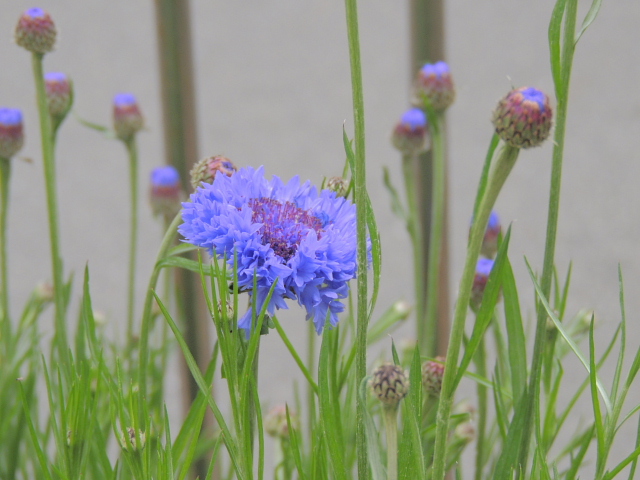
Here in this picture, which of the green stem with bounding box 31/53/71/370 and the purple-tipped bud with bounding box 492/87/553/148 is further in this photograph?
the green stem with bounding box 31/53/71/370

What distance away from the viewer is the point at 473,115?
2.33 feet

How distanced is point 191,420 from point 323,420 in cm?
8

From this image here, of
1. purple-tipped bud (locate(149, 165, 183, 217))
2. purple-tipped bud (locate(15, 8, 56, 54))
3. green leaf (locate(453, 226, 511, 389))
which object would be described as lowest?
green leaf (locate(453, 226, 511, 389))

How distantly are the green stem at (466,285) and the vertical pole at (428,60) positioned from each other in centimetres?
22

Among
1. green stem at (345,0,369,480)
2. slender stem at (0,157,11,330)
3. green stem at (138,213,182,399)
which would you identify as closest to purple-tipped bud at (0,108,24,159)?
slender stem at (0,157,11,330)

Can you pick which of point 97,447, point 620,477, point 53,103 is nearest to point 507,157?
point 97,447

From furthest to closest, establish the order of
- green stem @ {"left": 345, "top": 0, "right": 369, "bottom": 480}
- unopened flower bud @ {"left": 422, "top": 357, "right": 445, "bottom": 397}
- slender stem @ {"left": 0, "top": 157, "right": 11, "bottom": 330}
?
1. slender stem @ {"left": 0, "top": 157, "right": 11, "bottom": 330}
2. unopened flower bud @ {"left": 422, "top": 357, "right": 445, "bottom": 397}
3. green stem @ {"left": 345, "top": 0, "right": 369, "bottom": 480}

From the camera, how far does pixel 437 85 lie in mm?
481

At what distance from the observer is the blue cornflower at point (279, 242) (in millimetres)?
249

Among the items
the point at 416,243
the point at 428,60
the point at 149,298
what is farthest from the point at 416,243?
the point at 149,298

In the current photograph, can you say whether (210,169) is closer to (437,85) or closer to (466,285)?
(466,285)

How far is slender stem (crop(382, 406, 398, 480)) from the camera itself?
0.72 ft

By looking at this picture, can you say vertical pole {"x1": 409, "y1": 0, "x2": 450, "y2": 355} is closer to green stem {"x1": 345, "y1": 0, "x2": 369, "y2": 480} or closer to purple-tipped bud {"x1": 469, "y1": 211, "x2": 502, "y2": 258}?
purple-tipped bud {"x1": 469, "y1": 211, "x2": 502, "y2": 258}

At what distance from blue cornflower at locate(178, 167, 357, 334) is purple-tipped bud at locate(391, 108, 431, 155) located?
25 cm
